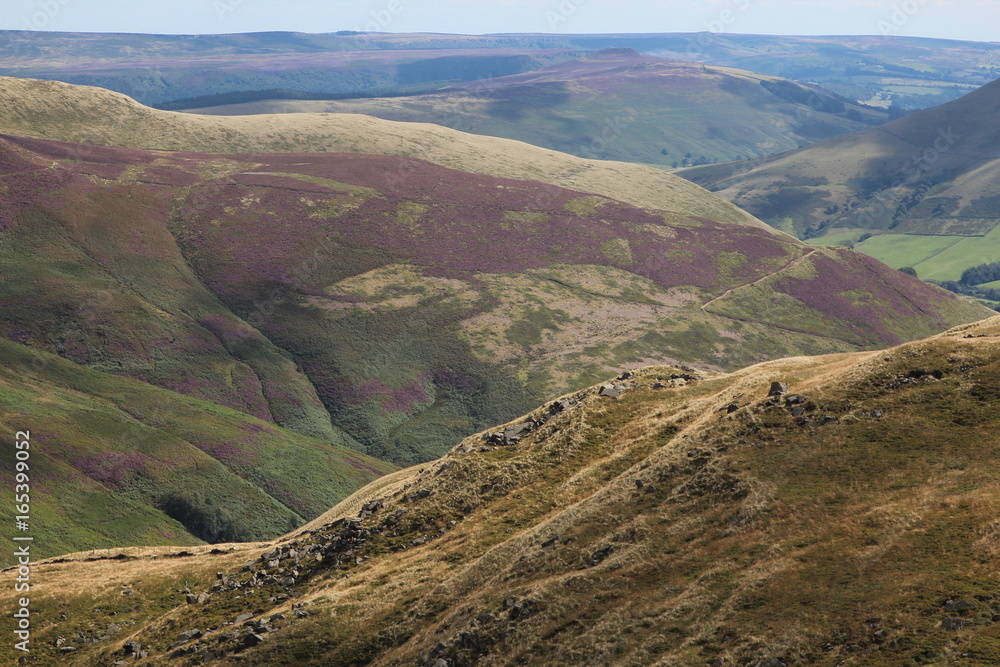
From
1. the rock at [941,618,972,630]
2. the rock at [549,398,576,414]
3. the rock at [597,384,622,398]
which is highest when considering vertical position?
the rock at [941,618,972,630]

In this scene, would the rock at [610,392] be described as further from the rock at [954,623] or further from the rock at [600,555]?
the rock at [954,623]

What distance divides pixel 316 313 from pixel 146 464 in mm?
63018

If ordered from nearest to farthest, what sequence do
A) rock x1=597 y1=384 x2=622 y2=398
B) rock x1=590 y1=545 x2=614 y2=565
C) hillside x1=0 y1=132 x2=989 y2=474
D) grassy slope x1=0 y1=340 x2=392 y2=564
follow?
1. rock x1=590 y1=545 x2=614 y2=565
2. rock x1=597 y1=384 x2=622 y2=398
3. grassy slope x1=0 y1=340 x2=392 y2=564
4. hillside x1=0 y1=132 x2=989 y2=474

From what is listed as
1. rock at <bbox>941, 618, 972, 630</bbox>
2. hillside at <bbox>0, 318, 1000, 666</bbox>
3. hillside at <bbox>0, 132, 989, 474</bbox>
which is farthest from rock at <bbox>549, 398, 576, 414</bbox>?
hillside at <bbox>0, 132, 989, 474</bbox>

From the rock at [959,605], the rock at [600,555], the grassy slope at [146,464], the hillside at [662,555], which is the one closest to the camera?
the rock at [959,605]

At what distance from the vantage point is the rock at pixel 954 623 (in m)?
25.1

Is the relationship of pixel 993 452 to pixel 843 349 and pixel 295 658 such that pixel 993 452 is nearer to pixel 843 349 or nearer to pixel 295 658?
pixel 295 658

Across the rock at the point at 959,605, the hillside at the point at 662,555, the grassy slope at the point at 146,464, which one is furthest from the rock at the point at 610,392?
the grassy slope at the point at 146,464

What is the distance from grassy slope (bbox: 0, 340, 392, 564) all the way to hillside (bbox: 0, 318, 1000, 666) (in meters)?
46.7

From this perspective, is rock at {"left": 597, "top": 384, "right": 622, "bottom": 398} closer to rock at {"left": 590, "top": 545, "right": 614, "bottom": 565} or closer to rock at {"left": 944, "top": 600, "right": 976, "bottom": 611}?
rock at {"left": 590, "top": 545, "right": 614, "bottom": 565}

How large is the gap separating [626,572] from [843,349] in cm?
17231

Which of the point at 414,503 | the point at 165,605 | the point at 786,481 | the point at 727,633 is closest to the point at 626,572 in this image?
the point at 727,633

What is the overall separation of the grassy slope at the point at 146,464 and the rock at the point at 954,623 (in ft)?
273

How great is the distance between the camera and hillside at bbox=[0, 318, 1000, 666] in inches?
1110
